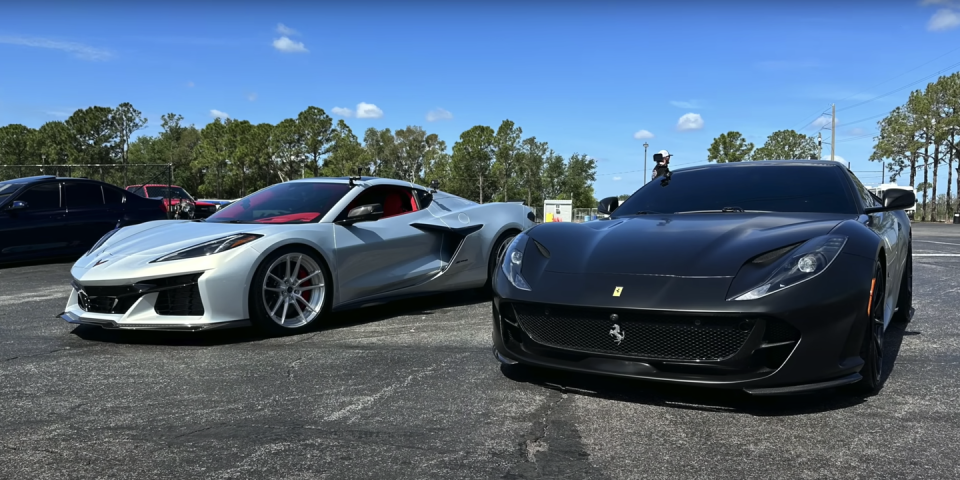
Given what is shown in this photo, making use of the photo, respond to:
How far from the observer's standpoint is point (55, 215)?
34.0 feet

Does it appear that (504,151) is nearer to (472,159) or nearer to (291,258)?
(472,159)

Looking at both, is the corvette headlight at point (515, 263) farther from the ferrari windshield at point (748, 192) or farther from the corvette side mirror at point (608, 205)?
the corvette side mirror at point (608, 205)

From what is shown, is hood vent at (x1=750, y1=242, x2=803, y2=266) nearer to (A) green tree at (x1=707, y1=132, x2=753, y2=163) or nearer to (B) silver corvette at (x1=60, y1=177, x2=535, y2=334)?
(B) silver corvette at (x1=60, y1=177, x2=535, y2=334)

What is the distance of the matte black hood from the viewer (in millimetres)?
3078

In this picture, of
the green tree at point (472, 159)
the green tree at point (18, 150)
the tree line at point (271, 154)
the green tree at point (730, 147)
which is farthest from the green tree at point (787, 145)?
the green tree at point (18, 150)

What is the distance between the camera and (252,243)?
4758mm

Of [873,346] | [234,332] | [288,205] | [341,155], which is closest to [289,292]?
[234,332]

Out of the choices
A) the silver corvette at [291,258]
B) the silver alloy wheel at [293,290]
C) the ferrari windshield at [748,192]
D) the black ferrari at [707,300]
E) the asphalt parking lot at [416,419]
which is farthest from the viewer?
the silver alloy wheel at [293,290]

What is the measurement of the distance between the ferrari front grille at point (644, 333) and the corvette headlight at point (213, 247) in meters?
2.45

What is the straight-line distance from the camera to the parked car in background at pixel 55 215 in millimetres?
9867

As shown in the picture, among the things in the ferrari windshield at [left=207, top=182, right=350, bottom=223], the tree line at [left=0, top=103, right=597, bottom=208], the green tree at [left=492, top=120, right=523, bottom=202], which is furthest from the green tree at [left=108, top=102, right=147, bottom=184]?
the ferrari windshield at [left=207, top=182, right=350, bottom=223]

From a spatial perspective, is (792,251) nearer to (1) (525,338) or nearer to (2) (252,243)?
(1) (525,338)

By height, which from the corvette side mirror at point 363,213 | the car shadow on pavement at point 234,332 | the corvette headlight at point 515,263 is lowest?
the car shadow on pavement at point 234,332

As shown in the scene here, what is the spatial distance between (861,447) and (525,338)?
4.69 ft
